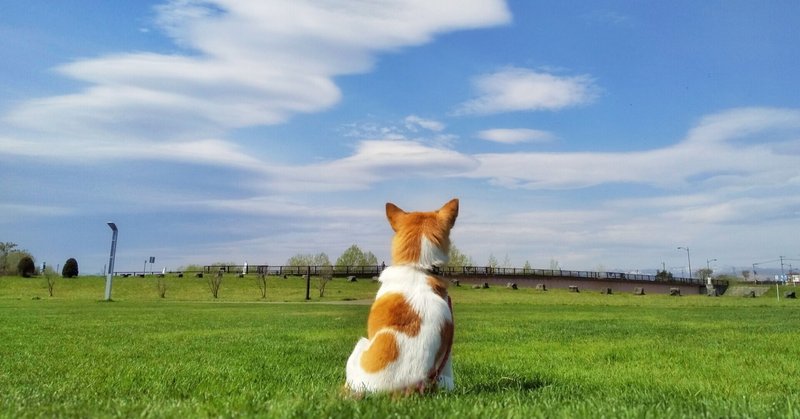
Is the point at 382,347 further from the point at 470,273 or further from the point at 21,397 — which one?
the point at 470,273

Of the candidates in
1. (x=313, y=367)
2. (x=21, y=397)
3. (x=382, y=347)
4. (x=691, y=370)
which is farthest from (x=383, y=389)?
Answer: (x=691, y=370)

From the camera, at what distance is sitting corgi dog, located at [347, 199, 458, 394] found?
5.00 metres

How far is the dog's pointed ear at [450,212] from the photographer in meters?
5.88

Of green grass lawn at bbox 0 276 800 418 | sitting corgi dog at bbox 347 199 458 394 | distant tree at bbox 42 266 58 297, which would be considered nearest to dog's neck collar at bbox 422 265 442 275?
sitting corgi dog at bbox 347 199 458 394

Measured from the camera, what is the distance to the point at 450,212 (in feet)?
19.4

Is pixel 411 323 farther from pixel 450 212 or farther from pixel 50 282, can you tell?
pixel 50 282

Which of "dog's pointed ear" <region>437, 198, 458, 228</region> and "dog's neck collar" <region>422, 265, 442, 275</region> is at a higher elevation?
"dog's pointed ear" <region>437, 198, 458, 228</region>

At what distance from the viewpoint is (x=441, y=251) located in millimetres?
5719

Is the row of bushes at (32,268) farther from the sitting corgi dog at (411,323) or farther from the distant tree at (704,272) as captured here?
the distant tree at (704,272)

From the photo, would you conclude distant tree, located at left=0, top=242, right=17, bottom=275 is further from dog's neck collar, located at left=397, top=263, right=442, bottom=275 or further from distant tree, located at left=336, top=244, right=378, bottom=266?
dog's neck collar, located at left=397, top=263, right=442, bottom=275

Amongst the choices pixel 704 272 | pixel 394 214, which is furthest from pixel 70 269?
pixel 704 272

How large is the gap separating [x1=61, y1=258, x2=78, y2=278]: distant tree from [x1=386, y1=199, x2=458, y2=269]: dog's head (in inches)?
3705

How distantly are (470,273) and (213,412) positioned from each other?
10182cm

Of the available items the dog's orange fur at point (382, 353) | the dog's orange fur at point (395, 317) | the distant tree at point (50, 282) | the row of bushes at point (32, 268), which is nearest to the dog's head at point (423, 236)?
the dog's orange fur at point (395, 317)
